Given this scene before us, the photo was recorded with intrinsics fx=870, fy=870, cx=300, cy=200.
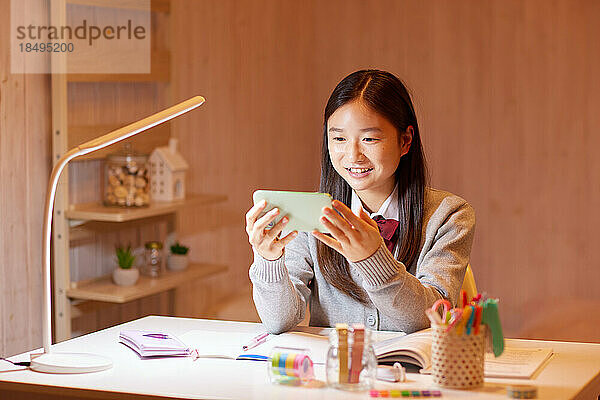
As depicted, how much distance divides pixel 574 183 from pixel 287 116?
4.85 feet

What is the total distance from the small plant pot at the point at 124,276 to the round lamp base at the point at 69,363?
143cm

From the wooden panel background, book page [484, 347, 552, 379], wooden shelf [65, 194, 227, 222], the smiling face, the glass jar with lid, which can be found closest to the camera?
book page [484, 347, 552, 379]

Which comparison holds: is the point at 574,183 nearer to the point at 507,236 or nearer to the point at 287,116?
the point at 507,236

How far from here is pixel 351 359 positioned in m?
1.46

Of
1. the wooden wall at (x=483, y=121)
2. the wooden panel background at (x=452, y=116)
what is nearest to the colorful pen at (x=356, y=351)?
the wooden panel background at (x=452, y=116)

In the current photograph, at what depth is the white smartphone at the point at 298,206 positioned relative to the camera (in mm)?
1723

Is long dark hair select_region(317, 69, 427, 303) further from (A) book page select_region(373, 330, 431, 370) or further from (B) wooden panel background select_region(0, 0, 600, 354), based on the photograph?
(B) wooden panel background select_region(0, 0, 600, 354)

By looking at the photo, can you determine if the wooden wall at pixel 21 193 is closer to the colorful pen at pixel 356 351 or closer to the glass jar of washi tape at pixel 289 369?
the glass jar of washi tape at pixel 289 369

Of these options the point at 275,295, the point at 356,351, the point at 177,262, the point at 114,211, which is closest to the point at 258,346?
the point at 275,295

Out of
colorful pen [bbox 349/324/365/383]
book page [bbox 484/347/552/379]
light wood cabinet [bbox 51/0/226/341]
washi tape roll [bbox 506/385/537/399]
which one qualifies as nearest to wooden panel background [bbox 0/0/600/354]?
Result: light wood cabinet [bbox 51/0/226/341]

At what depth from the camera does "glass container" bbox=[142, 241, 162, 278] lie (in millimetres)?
3303

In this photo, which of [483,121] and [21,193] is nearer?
[21,193]

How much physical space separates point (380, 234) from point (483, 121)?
2595 millimetres

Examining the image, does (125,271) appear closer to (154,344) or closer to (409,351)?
(154,344)
